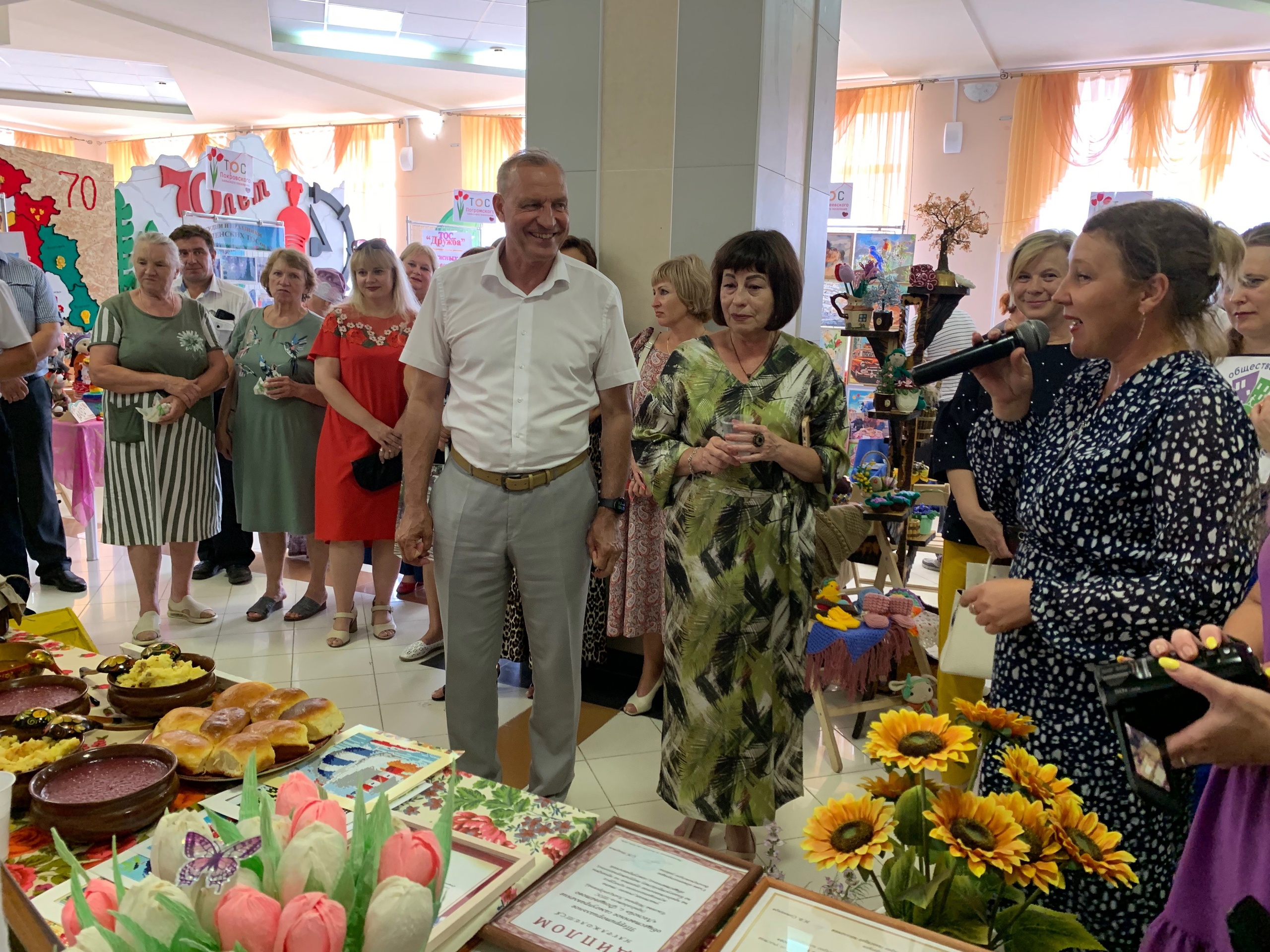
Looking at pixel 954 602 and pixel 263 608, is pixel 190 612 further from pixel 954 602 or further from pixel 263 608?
pixel 954 602

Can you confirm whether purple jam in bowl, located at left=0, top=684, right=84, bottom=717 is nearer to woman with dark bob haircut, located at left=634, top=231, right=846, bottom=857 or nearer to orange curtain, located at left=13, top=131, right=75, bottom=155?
woman with dark bob haircut, located at left=634, top=231, right=846, bottom=857

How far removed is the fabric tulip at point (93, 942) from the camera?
0.61m

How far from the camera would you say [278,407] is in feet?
12.9

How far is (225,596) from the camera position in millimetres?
4512

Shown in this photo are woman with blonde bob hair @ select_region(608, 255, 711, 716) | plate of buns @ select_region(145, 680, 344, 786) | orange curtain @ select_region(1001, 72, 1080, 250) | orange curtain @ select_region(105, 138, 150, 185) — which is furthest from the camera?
orange curtain @ select_region(105, 138, 150, 185)

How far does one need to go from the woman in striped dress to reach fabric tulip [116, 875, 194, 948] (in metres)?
3.43

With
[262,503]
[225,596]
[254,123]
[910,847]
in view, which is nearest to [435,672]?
[262,503]

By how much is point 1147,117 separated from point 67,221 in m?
8.79

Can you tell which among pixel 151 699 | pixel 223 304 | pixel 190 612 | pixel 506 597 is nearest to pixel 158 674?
pixel 151 699

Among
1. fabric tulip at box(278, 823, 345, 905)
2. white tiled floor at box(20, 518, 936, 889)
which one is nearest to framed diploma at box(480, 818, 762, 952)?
fabric tulip at box(278, 823, 345, 905)

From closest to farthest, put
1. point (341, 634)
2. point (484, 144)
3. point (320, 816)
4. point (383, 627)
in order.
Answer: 1. point (320, 816)
2. point (341, 634)
3. point (383, 627)
4. point (484, 144)

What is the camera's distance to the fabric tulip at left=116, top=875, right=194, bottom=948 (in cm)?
63

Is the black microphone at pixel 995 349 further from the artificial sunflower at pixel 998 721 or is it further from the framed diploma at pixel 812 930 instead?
the framed diploma at pixel 812 930

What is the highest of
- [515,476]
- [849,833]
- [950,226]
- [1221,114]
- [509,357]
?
[1221,114]
